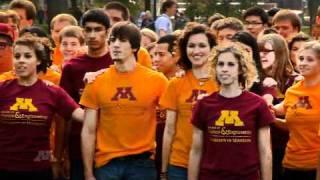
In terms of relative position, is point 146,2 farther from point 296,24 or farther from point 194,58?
point 194,58

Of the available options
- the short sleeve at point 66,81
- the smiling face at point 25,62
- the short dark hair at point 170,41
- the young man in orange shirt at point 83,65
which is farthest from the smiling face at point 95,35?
the short dark hair at point 170,41

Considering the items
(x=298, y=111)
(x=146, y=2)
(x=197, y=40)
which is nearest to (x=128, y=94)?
(x=197, y=40)

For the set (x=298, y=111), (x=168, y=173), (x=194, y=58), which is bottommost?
(x=168, y=173)

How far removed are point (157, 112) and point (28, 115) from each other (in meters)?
1.37

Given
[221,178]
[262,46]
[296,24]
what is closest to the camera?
[221,178]

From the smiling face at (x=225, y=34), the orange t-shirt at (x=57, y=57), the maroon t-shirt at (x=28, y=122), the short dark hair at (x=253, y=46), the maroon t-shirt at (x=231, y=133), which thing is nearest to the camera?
the maroon t-shirt at (x=231, y=133)

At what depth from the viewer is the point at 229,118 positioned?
6.77 metres

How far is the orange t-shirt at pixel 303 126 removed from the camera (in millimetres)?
7664

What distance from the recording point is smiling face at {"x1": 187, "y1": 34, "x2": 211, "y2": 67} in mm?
7375

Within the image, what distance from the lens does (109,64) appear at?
808 centimetres

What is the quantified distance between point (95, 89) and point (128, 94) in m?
0.29

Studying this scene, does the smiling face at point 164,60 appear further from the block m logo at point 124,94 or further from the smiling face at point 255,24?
the smiling face at point 255,24

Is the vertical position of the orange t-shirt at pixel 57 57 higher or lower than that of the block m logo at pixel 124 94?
higher

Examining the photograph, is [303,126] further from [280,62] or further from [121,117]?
[121,117]
